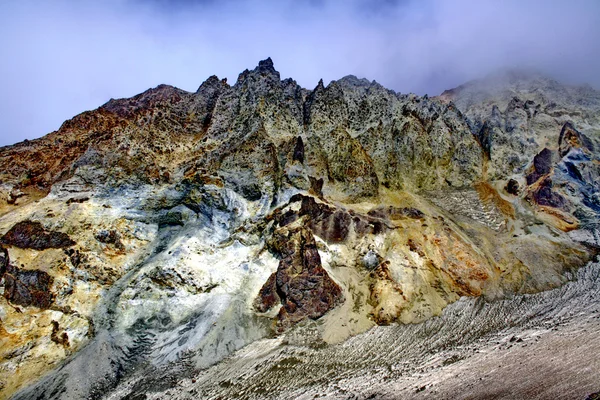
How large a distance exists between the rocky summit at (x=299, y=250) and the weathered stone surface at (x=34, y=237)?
158 mm

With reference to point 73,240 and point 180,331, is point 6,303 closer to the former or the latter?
point 73,240

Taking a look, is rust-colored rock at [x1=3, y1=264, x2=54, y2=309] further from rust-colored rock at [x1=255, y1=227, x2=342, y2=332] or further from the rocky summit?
rust-colored rock at [x1=255, y1=227, x2=342, y2=332]

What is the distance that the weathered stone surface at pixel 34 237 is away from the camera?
3756 centimetres

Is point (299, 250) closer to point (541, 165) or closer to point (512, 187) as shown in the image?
point (512, 187)

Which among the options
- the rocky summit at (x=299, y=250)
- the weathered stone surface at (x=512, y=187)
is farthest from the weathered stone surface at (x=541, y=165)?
the weathered stone surface at (x=512, y=187)

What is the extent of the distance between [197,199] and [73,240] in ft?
42.7

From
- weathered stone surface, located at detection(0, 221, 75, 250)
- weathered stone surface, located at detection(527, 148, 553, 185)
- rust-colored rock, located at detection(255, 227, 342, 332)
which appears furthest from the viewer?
weathered stone surface, located at detection(527, 148, 553, 185)

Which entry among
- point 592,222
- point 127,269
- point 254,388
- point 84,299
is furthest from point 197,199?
point 592,222

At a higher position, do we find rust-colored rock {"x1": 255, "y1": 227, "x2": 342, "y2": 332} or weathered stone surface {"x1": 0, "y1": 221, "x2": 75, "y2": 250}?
weathered stone surface {"x1": 0, "y1": 221, "x2": 75, "y2": 250}

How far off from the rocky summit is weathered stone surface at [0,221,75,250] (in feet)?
0.52

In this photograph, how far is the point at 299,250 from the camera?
123ft

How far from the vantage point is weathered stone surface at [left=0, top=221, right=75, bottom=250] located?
Answer: 123 feet

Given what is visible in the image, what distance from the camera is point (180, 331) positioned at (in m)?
33.2

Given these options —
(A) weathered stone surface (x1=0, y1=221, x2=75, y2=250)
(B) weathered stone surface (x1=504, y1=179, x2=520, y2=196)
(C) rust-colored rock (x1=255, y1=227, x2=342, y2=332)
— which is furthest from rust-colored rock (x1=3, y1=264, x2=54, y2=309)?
(B) weathered stone surface (x1=504, y1=179, x2=520, y2=196)
